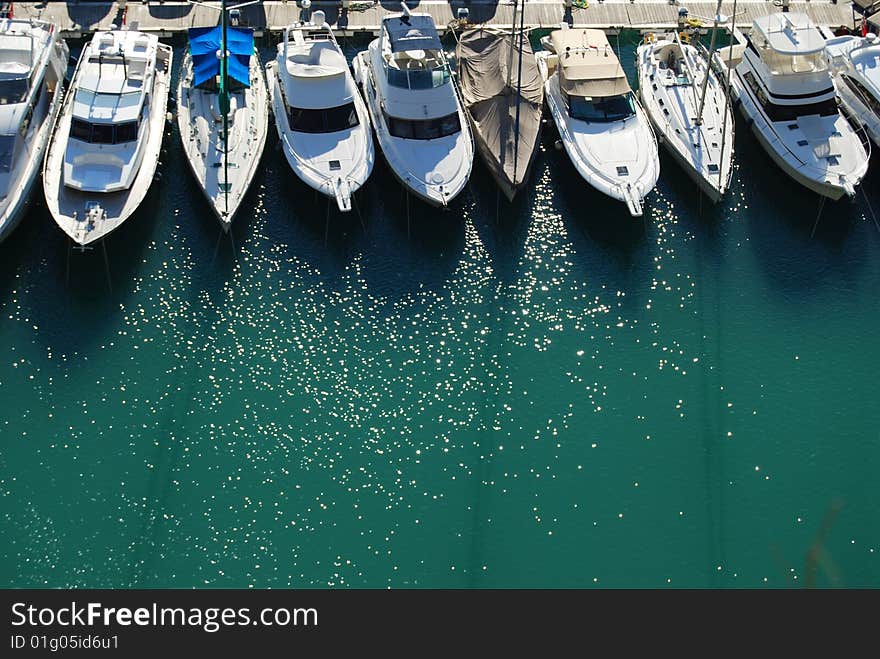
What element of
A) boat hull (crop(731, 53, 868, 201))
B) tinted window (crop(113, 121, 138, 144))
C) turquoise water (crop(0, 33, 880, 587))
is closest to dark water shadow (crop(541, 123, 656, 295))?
turquoise water (crop(0, 33, 880, 587))

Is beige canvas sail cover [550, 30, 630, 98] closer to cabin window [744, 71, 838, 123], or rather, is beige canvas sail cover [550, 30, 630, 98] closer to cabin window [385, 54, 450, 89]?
cabin window [385, 54, 450, 89]

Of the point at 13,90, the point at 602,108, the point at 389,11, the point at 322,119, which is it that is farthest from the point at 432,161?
the point at 13,90

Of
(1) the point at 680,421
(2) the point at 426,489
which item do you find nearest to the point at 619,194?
(1) the point at 680,421

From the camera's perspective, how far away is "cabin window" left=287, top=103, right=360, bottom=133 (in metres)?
48.6

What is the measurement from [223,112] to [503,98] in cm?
1224

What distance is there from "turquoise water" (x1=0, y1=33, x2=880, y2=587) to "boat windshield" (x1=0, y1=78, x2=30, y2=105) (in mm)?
4467

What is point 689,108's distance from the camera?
51438 mm

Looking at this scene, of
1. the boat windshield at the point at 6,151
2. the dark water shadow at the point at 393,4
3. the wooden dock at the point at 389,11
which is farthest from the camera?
the dark water shadow at the point at 393,4

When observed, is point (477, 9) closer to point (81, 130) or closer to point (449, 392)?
point (81, 130)

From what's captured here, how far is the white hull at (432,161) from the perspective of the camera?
46.8 meters

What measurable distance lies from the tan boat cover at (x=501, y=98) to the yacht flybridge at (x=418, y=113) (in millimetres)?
916

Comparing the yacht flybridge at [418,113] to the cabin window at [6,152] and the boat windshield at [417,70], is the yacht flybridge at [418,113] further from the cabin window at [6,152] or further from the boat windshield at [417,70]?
the cabin window at [6,152]

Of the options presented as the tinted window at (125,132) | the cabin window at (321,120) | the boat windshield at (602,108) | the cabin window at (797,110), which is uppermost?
the tinted window at (125,132)

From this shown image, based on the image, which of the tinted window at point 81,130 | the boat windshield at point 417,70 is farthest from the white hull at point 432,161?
the tinted window at point 81,130
